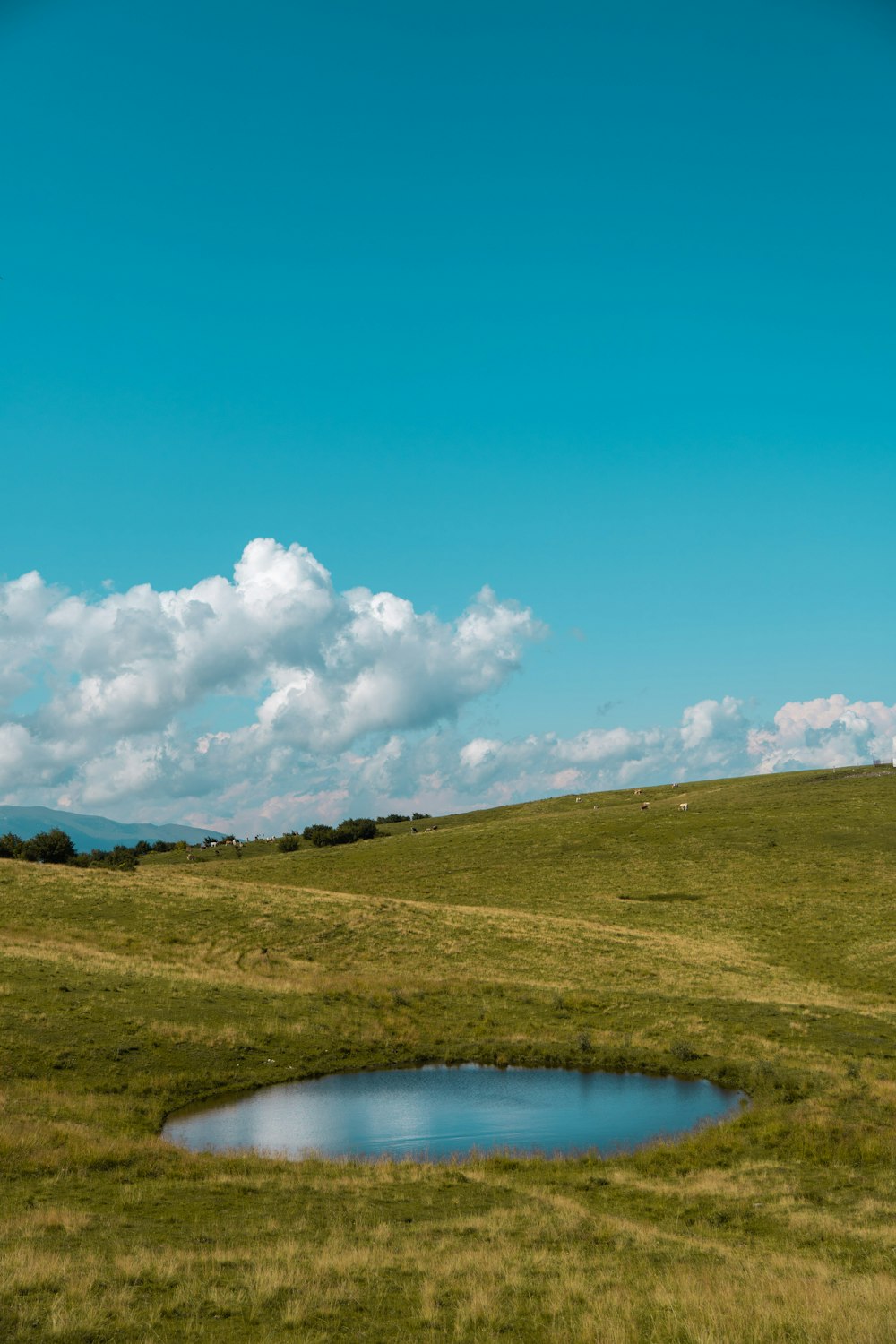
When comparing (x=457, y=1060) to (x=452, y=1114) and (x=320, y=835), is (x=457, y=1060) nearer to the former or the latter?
(x=452, y=1114)

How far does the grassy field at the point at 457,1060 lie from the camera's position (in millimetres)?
14281

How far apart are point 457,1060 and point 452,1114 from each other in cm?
645

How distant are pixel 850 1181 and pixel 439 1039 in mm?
19218

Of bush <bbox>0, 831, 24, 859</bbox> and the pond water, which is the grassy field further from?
bush <bbox>0, 831, 24, 859</bbox>

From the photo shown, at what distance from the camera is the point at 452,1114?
3022 cm

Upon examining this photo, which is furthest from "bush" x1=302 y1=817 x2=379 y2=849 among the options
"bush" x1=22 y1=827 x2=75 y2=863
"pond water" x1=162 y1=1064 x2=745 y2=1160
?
"pond water" x1=162 y1=1064 x2=745 y2=1160

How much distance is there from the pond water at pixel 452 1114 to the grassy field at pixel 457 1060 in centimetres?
145

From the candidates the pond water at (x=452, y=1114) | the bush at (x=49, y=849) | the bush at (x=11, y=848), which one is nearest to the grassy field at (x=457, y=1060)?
the pond water at (x=452, y=1114)

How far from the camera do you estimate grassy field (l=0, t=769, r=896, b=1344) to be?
14281 mm

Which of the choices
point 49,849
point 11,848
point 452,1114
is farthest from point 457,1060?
point 11,848

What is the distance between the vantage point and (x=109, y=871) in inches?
2729

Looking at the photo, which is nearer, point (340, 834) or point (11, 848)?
point (11, 848)

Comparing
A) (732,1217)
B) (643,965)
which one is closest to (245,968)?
(643,965)

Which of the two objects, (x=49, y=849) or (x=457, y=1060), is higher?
(x=49, y=849)
